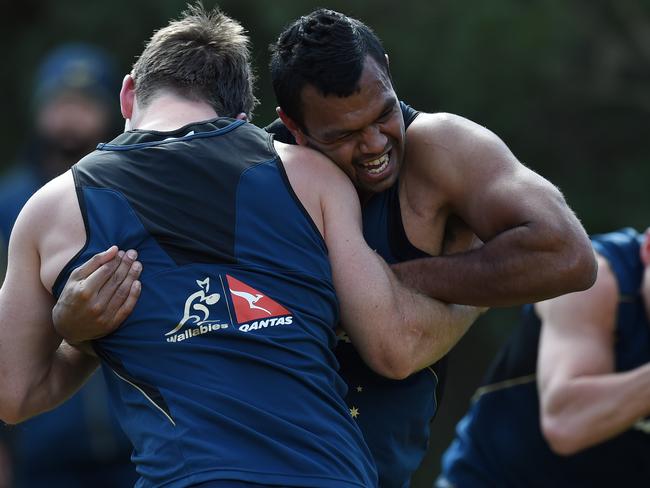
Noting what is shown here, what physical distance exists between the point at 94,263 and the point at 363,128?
0.71 metres

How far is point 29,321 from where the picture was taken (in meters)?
3.09

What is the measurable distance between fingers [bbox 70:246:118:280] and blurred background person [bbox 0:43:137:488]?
2168mm

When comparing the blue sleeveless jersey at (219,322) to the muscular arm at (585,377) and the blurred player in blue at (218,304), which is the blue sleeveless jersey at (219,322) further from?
the muscular arm at (585,377)

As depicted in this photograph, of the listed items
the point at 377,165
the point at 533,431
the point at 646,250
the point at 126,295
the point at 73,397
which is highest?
the point at 377,165

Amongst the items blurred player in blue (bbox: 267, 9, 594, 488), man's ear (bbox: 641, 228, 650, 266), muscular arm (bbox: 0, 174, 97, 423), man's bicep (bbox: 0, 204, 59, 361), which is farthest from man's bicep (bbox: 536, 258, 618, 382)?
man's bicep (bbox: 0, 204, 59, 361)

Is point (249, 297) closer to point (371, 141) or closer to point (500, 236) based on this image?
point (371, 141)

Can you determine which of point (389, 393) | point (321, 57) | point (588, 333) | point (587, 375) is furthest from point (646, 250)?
point (321, 57)

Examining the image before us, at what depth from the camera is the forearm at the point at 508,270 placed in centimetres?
321

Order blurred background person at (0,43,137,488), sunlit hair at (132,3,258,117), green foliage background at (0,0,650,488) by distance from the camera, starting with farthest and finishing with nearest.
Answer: green foliage background at (0,0,650,488)
blurred background person at (0,43,137,488)
sunlit hair at (132,3,258,117)

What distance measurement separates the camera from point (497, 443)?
189 inches

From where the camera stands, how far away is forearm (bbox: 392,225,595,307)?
10.5ft

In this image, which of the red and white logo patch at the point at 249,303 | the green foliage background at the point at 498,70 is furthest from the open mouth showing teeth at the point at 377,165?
the green foliage background at the point at 498,70

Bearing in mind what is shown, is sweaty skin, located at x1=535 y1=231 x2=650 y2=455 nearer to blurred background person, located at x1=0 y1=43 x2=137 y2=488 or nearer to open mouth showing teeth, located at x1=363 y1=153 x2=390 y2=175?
open mouth showing teeth, located at x1=363 y1=153 x2=390 y2=175

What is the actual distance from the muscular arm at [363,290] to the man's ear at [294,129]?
164 mm
